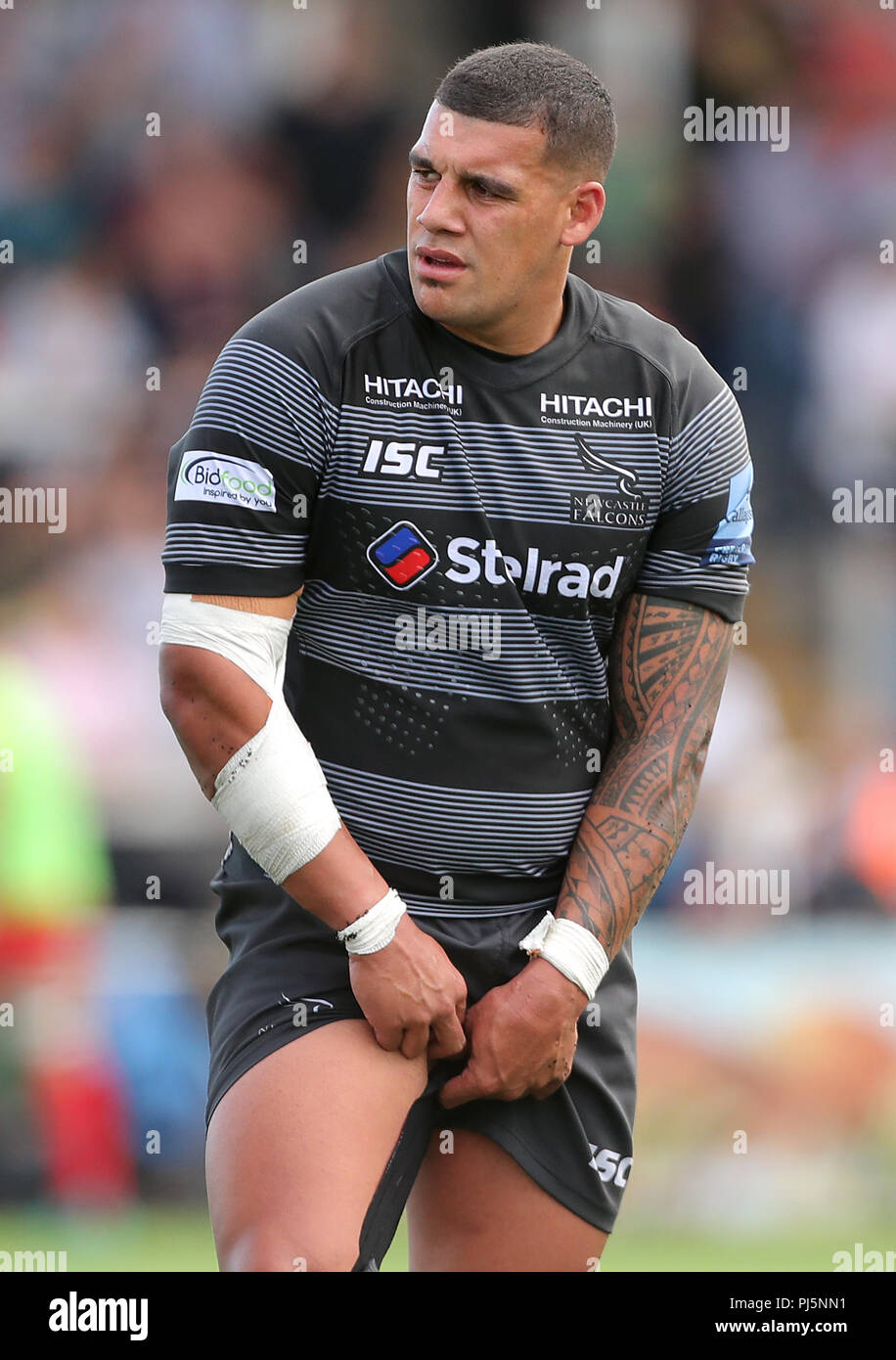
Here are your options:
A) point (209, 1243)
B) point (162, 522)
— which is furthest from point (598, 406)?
point (162, 522)

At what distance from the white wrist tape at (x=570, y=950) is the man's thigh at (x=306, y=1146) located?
249 mm

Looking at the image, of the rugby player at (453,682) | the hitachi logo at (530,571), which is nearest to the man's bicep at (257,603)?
the rugby player at (453,682)

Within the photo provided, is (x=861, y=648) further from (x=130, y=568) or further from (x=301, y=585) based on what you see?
(x=301, y=585)

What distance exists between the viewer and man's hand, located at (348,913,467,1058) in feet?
8.07

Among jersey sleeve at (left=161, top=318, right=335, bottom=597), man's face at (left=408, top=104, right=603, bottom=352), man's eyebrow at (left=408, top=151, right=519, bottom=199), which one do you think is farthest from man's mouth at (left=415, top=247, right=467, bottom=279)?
jersey sleeve at (left=161, top=318, right=335, bottom=597)

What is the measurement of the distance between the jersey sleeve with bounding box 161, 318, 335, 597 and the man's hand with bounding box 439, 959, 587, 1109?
69 centimetres

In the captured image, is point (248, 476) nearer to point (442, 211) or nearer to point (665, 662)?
point (442, 211)

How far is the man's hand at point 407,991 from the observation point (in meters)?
2.46

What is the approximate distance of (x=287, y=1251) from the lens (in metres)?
2.29

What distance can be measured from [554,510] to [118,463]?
3.36 m

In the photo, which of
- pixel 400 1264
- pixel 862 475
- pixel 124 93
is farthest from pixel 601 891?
pixel 124 93

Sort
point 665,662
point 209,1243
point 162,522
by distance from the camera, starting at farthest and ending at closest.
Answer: point 162,522 < point 209,1243 < point 665,662

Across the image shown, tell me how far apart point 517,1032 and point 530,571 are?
0.68 meters

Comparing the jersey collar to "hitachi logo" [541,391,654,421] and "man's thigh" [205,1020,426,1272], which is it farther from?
"man's thigh" [205,1020,426,1272]
